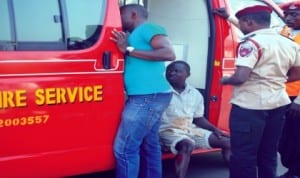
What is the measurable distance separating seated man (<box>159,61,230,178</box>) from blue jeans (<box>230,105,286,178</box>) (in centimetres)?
73

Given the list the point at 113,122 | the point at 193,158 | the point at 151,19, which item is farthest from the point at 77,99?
the point at 193,158

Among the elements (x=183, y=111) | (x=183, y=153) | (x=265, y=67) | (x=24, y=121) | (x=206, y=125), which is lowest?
(x=183, y=153)

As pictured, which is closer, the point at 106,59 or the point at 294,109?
the point at 106,59

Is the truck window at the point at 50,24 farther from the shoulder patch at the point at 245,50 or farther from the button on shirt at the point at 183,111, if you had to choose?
the button on shirt at the point at 183,111

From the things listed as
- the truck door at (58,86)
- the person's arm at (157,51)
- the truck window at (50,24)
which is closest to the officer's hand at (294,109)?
the person's arm at (157,51)

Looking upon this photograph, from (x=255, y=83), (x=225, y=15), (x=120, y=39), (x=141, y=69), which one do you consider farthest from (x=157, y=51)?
(x=225, y=15)

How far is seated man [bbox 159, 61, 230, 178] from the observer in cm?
473

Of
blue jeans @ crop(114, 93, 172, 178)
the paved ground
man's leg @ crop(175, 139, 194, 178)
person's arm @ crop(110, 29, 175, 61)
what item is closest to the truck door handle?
person's arm @ crop(110, 29, 175, 61)

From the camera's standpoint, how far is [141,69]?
155 inches

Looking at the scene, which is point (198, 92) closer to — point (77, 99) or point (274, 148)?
point (274, 148)

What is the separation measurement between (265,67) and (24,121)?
65.2 inches

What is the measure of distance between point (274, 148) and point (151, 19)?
1.88 meters

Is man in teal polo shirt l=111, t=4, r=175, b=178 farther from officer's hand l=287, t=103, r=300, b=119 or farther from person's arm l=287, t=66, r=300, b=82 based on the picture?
officer's hand l=287, t=103, r=300, b=119

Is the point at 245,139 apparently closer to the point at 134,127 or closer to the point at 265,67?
the point at 265,67
